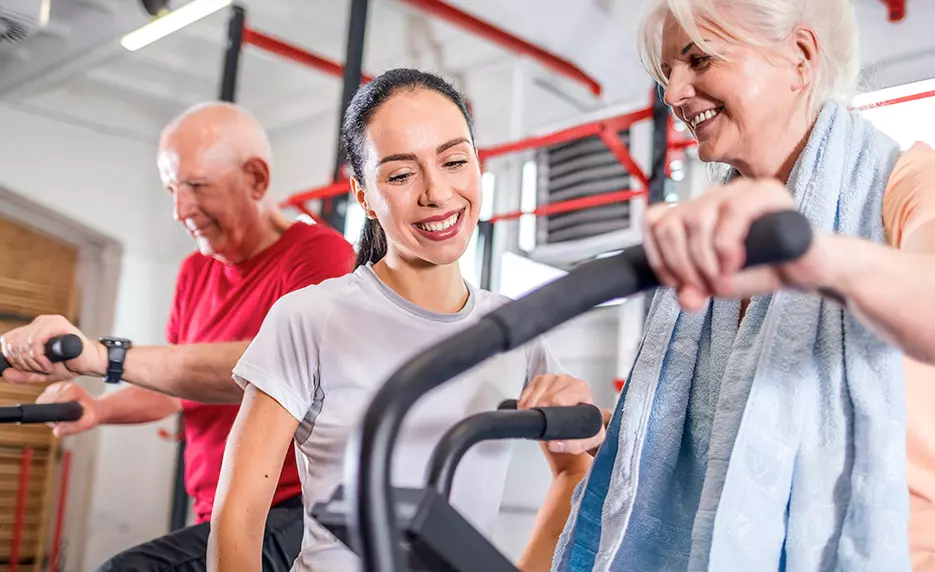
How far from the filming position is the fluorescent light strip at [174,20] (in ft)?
12.5

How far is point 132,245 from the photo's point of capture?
6219mm

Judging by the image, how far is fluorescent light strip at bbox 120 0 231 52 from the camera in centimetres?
381

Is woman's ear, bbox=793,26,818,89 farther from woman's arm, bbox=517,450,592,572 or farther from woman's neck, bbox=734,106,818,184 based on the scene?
woman's arm, bbox=517,450,592,572

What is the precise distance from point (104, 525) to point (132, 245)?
1.86 m

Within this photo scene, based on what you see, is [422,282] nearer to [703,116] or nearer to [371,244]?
[371,244]

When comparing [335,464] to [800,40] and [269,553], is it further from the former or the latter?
[800,40]

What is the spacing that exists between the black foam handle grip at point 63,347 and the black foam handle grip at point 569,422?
1.10 meters

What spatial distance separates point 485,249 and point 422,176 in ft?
8.11

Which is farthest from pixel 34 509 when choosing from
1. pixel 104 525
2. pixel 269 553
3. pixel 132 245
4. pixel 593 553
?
pixel 593 553

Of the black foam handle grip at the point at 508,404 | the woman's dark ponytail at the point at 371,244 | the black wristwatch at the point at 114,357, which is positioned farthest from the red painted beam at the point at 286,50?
the black foam handle grip at the point at 508,404

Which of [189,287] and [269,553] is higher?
[189,287]

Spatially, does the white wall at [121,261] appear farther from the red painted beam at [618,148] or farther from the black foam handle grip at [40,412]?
the black foam handle grip at [40,412]

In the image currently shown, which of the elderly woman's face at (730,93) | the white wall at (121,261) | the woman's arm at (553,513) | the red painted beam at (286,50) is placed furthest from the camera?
the white wall at (121,261)

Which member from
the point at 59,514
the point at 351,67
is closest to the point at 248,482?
the point at 351,67
